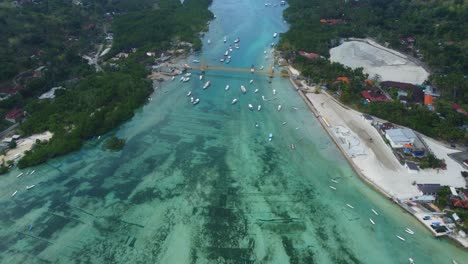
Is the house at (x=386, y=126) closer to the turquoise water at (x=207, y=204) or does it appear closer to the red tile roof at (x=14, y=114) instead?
the turquoise water at (x=207, y=204)

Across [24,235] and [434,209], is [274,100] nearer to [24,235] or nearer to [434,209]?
[434,209]

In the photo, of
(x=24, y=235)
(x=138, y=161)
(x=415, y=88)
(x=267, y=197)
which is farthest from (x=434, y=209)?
(x=24, y=235)

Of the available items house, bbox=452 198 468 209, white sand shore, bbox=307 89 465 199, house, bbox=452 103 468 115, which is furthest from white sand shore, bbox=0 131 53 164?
house, bbox=452 103 468 115

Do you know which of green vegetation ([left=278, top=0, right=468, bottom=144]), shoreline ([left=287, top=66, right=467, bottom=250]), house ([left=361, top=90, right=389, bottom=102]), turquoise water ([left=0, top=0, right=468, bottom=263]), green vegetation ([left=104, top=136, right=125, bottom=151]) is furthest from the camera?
house ([left=361, top=90, right=389, bottom=102])

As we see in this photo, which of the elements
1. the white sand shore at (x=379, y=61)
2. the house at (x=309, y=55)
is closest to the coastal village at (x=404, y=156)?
the white sand shore at (x=379, y=61)

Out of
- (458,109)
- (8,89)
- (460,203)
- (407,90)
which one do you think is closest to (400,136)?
(460,203)

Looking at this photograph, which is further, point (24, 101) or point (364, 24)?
point (364, 24)

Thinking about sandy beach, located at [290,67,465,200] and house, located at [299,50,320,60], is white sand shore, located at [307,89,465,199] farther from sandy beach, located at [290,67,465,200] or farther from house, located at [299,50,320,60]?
house, located at [299,50,320,60]
